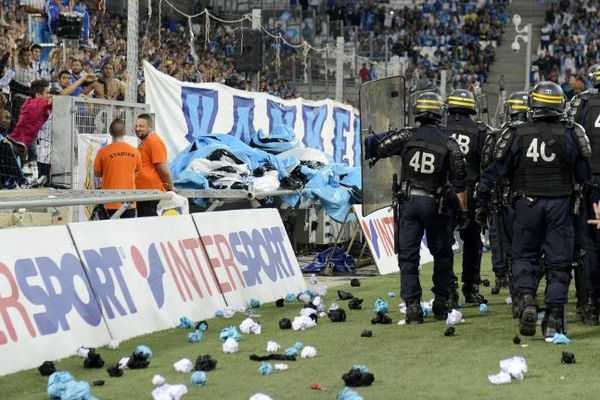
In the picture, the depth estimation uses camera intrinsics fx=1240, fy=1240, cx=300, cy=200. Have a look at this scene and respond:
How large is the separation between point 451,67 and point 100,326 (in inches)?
1548

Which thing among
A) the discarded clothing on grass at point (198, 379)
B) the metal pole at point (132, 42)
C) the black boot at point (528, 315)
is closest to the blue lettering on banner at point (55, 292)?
the discarded clothing on grass at point (198, 379)

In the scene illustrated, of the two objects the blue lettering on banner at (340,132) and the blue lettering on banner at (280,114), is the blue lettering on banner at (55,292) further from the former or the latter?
the blue lettering on banner at (340,132)

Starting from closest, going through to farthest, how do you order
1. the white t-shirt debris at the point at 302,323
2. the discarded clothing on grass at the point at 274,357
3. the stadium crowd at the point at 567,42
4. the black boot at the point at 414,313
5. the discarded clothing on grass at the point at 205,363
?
Answer: 1. the discarded clothing on grass at the point at 205,363
2. the discarded clothing on grass at the point at 274,357
3. the white t-shirt debris at the point at 302,323
4. the black boot at the point at 414,313
5. the stadium crowd at the point at 567,42

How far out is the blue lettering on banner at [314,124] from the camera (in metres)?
23.9

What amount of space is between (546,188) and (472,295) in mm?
3320

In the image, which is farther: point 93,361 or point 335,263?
point 335,263

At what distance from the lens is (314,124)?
24.3 metres

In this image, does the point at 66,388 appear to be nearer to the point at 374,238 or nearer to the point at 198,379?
the point at 198,379

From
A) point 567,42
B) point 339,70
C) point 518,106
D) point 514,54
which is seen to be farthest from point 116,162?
point 514,54

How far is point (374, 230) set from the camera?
721 inches

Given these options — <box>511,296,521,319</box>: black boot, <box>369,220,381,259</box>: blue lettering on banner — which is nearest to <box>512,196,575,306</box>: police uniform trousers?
<box>511,296,521,319</box>: black boot

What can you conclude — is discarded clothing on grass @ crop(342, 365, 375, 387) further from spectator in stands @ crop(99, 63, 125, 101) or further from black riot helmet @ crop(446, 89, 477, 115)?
spectator in stands @ crop(99, 63, 125, 101)

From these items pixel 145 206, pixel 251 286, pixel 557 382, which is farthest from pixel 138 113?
pixel 557 382

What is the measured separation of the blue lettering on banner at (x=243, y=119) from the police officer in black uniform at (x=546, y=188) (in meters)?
10.0
